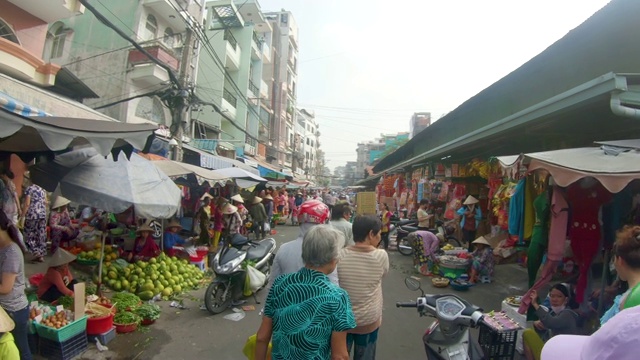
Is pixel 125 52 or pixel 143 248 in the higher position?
pixel 125 52

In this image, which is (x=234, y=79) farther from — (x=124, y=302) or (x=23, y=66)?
(x=124, y=302)

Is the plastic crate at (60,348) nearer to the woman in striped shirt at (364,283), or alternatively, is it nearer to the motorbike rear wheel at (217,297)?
the motorbike rear wheel at (217,297)

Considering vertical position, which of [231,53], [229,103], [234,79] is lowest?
[229,103]

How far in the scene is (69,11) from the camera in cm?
883

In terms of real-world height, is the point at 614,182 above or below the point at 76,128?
below

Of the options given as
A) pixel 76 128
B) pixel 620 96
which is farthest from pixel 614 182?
pixel 76 128

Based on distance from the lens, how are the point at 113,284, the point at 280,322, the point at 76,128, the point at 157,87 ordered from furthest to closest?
1. the point at 157,87
2. the point at 113,284
3. the point at 76,128
4. the point at 280,322

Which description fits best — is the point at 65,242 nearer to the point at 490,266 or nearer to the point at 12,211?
the point at 12,211

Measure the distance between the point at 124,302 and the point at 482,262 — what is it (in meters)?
6.62

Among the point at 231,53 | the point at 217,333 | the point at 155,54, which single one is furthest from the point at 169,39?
the point at 217,333

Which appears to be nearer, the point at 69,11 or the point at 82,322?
the point at 82,322

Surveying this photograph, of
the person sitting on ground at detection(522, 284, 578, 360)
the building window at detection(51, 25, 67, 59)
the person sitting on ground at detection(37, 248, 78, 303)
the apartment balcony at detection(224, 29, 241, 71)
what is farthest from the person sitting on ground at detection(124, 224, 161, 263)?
the apartment balcony at detection(224, 29, 241, 71)

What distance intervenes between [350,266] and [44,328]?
11.3 ft

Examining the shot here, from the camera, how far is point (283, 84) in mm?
39281
